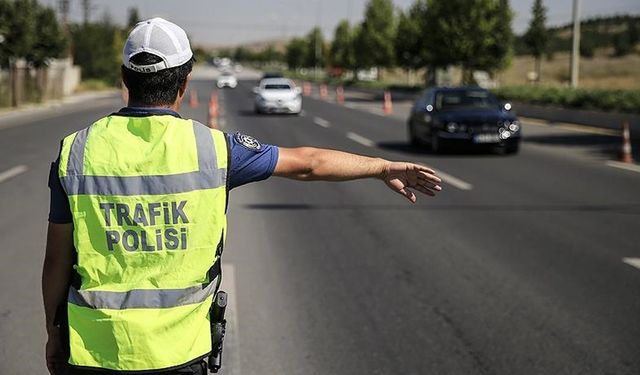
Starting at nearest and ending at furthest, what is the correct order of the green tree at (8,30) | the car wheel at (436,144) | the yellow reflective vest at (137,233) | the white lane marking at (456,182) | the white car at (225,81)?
the yellow reflective vest at (137,233) < the white lane marking at (456,182) < the car wheel at (436,144) < the green tree at (8,30) < the white car at (225,81)

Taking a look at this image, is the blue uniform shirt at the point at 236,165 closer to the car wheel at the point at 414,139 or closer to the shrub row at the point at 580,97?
the car wheel at the point at 414,139

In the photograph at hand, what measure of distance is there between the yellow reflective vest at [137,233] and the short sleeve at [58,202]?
0.02 m

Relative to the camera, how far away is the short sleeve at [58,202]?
2266mm

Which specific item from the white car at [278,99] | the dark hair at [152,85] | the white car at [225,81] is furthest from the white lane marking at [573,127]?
the white car at [225,81]

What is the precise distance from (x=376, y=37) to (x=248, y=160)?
249 feet

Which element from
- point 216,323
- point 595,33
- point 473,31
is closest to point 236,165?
point 216,323

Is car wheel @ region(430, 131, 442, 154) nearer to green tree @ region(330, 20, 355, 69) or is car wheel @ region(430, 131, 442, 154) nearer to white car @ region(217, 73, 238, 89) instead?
white car @ region(217, 73, 238, 89)

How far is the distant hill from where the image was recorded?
12562 cm

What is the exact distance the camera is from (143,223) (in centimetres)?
226

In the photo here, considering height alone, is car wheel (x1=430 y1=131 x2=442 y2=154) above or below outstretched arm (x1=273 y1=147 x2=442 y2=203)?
below

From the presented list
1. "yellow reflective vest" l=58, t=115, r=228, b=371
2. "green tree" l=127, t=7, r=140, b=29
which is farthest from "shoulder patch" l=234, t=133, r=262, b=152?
"green tree" l=127, t=7, r=140, b=29

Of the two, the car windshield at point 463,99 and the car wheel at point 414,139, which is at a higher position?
the car windshield at point 463,99

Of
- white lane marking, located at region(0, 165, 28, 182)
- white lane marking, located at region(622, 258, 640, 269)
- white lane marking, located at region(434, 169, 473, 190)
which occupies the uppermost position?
white lane marking, located at region(434, 169, 473, 190)

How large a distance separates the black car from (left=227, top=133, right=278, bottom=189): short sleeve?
15695mm
